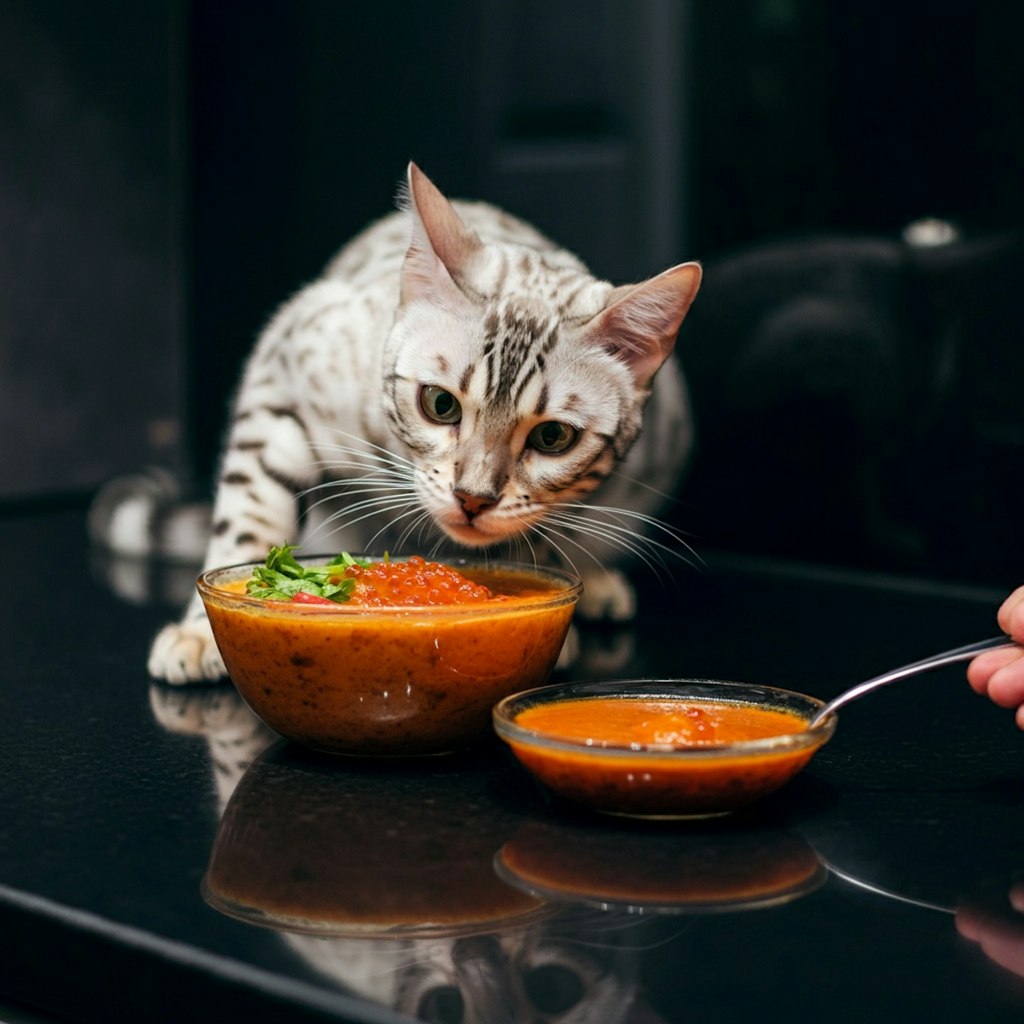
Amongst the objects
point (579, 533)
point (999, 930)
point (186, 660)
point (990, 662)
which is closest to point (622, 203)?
point (579, 533)

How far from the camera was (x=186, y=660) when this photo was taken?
1.40m

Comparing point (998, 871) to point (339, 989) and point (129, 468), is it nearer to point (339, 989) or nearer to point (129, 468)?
point (339, 989)

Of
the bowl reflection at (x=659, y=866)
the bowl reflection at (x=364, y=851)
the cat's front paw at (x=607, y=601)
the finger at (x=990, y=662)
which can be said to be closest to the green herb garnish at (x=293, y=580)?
the bowl reflection at (x=364, y=851)

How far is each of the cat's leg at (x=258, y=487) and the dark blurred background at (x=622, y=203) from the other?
2.17 ft

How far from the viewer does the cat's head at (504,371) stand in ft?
4.53

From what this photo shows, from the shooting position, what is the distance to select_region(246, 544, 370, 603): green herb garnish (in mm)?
1104

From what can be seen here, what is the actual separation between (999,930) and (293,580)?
0.59 meters

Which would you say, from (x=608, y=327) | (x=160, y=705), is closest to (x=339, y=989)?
(x=160, y=705)

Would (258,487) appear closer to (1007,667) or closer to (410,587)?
(410,587)

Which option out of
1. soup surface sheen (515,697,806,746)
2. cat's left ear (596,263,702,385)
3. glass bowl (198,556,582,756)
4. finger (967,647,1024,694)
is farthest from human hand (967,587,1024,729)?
cat's left ear (596,263,702,385)

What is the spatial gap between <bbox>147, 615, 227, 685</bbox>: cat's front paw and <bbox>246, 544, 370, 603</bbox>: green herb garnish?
0.26m

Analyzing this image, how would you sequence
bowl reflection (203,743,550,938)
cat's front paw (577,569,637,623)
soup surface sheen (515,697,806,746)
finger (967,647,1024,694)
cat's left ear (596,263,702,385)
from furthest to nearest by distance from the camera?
cat's front paw (577,569,637,623), cat's left ear (596,263,702,385), finger (967,647,1024,694), soup surface sheen (515,697,806,746), bowl reflection (203,743,550,938)

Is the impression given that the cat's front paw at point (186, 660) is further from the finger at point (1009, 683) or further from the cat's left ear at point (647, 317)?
the finger at point (1009, 683)

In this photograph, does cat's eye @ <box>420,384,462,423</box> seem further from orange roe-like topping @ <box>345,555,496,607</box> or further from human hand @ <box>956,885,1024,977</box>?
human hand @ <box>956,885,1024,977</box>
